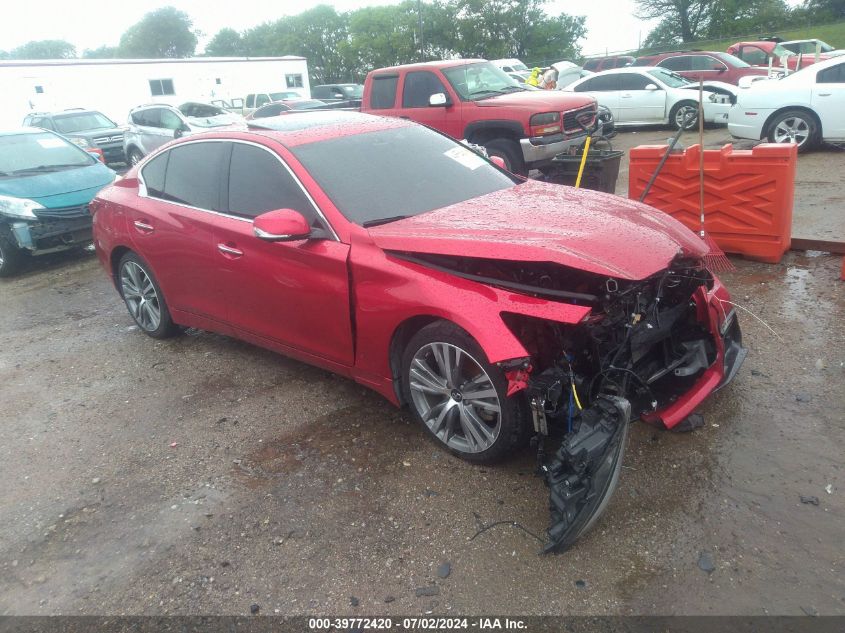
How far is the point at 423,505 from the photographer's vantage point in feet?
10.6

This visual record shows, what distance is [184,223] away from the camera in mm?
4625

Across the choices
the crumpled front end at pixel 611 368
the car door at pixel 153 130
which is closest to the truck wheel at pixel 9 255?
the crumpled front end at pixel 611 368

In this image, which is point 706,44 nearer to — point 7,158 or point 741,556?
point 7,158

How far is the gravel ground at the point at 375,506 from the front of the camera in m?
2.68

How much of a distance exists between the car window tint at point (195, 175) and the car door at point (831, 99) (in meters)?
9.99

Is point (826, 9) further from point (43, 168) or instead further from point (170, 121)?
point (43, 168)

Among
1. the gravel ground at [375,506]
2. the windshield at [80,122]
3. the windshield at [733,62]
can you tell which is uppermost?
the windshield at [733,62]

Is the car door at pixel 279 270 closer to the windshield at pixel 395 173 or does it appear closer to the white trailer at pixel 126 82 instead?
the windshield at pixel 395 173

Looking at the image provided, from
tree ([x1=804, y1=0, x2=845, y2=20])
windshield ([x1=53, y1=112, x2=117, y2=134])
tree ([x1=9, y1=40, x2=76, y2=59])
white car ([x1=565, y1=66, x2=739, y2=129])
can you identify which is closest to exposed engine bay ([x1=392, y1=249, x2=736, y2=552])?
white car ([x1=565, y1=66, x2=739, y2=129])

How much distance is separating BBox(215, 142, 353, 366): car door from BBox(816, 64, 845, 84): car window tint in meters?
10.0

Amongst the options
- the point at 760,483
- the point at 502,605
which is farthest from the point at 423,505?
the point at 760,483

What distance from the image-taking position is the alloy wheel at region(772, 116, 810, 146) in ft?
35.6

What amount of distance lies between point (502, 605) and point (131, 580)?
1621 millimetres

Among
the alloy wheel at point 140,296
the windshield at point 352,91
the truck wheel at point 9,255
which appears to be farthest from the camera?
the windshield at point 352,91
